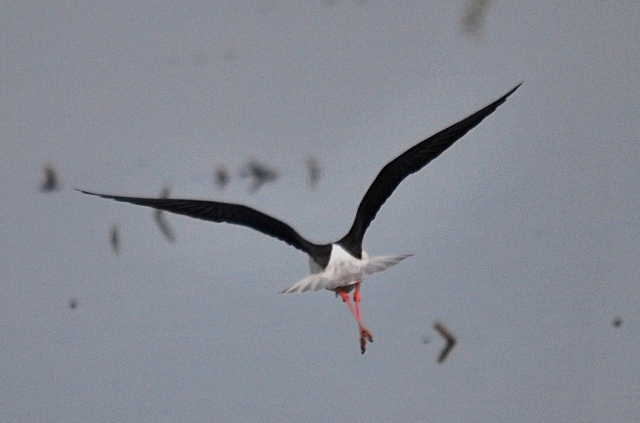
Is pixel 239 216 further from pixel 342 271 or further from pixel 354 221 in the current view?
pixel 354 221

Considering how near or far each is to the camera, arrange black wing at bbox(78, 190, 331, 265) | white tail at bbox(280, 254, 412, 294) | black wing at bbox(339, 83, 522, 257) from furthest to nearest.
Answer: black wing at bbox(339, 83, 522, 257) → white tail at bbox(280, 254, 412, 294) → black wing at bbox(78, 190, 331, 265)

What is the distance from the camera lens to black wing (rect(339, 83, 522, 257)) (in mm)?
7566

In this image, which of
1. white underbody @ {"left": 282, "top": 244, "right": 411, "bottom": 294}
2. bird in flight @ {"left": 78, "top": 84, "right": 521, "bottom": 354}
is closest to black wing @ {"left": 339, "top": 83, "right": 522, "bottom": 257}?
bird in flight @ {"left": 78, "top": 84, "right": 521, "bottom": 354}

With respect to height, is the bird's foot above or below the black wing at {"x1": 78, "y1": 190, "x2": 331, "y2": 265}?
below

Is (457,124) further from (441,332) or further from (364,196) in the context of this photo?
(441,332)

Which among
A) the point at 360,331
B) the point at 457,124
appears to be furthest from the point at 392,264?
the point at 457,124

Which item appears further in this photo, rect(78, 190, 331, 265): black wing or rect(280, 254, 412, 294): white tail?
rect(280, 254, 412, 294): white tail

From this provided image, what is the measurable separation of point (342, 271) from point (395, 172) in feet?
2.75

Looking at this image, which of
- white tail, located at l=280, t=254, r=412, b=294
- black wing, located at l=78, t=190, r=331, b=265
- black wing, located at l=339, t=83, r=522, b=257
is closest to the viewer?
black wing, located at l=78, t=190, r=331, b=265

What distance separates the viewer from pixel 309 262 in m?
7.73

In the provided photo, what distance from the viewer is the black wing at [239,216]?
7039mm

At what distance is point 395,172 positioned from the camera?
7.80m

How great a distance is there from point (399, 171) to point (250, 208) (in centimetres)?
108

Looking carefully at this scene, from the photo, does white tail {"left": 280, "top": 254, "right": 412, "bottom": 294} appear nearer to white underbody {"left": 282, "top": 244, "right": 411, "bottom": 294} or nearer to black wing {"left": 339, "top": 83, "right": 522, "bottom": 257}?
white underbody {"left": 282, "top": 244, "right": 411, "bottom": 294}
